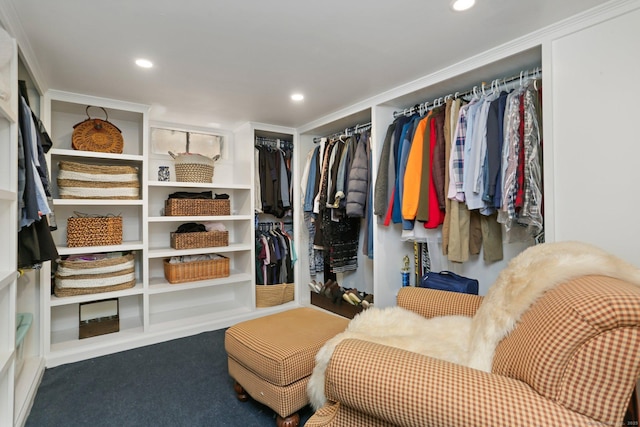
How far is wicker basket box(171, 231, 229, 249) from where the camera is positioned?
9.67 feet

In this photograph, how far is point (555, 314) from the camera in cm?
84

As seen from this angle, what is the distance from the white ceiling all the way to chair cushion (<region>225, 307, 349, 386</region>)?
155 centimetres

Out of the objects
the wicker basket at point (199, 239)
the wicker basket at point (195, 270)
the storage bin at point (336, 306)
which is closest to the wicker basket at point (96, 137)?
the wicker basket at point (199, 239)

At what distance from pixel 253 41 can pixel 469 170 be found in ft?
4.68

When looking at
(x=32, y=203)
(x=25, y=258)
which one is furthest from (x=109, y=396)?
(x=32, y=203)

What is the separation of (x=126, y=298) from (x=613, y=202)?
3586mm

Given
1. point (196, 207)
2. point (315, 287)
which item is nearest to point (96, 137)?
point (196, 207)

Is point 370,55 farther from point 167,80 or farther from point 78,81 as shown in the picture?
point 78,81

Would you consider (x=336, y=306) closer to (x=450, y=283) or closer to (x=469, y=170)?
(x=450, y=283)

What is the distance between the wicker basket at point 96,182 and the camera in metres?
2.46

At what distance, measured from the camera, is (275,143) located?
3.62m

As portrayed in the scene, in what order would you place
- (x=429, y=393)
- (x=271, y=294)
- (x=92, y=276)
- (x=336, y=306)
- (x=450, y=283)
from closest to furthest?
(x=429, y=393) < (x=450, y=283) < (x=92, y=276) < (x=336, y=306) < (x=271, y=294)

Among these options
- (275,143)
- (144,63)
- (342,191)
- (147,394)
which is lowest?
(147,394)

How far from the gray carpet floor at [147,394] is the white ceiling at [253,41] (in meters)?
1.94
